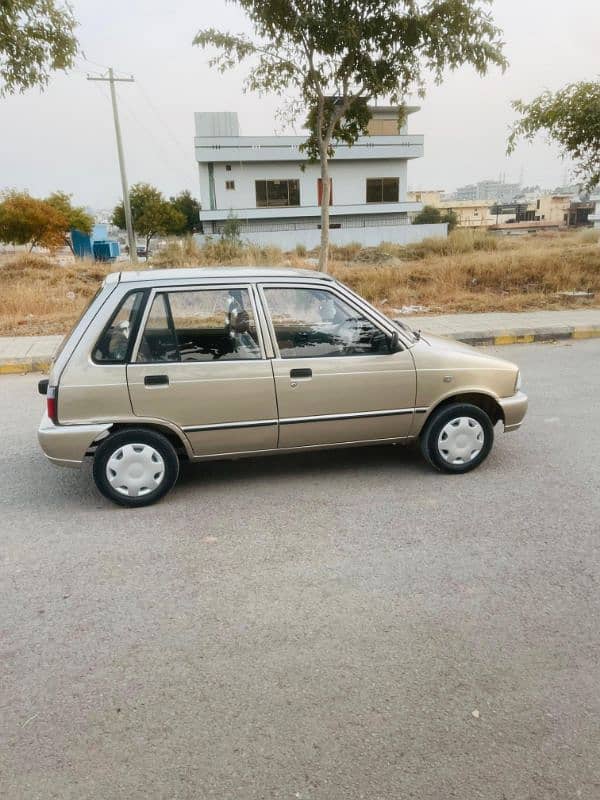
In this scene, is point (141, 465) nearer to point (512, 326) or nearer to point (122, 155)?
point (512, 326)

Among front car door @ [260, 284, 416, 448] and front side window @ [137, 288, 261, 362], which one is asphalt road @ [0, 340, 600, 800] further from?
front side window @ [137, 288, 261, 362]

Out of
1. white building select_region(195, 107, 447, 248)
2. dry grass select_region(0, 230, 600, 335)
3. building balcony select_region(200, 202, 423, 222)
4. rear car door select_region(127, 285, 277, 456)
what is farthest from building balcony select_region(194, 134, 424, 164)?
rear car door select_region(127, 285, 277, 456)

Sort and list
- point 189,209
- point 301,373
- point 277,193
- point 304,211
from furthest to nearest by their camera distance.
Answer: point 189,209
point 277,193
point 304,211
point 301,373

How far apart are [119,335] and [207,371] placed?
646 mm

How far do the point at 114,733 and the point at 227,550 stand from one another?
1.42m

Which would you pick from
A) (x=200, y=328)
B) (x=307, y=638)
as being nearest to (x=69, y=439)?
(x=200, y=328)

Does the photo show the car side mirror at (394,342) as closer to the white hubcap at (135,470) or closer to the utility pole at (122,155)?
the white hubcap at (135,470)

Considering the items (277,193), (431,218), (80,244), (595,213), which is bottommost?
(80,244)

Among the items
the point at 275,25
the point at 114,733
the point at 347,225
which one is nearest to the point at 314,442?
the point at 114,733

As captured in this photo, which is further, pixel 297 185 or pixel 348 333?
pixel 297 185

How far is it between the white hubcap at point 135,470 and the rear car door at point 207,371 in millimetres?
261

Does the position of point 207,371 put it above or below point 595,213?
below

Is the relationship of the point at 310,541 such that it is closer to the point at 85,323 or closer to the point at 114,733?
the point at 114,733

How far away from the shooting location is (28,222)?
4516 centimetres
